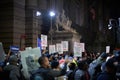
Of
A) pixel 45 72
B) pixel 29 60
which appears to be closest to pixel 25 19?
pixel 29 60

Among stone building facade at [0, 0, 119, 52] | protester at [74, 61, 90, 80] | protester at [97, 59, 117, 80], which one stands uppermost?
stone building facade at [0, 0, 119, 52]

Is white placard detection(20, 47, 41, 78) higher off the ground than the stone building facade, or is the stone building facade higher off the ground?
the stone building facade

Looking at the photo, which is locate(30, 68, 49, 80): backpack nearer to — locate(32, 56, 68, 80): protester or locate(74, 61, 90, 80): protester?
locate(32, 56, 68, 80): protester

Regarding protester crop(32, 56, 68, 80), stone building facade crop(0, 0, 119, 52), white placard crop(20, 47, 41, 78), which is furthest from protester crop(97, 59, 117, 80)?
stone building facade crop(0, 0, 119, 52)

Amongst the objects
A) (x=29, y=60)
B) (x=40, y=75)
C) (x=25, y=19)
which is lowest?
(x=40, y=75)

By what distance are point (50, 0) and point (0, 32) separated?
6161 mm

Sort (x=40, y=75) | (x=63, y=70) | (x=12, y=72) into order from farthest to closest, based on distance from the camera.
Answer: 1. (x=12, y=72)
2. (x=63, y=70)
3. (x=40, y=75)

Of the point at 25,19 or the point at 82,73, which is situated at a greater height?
the point at 25,19

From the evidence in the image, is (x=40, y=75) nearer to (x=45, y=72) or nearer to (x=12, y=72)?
(x=45, y=72)

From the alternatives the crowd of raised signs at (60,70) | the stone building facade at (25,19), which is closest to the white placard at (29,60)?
the crowd of raised signs at (60,70)

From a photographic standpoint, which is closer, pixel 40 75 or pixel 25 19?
pixel 40 75

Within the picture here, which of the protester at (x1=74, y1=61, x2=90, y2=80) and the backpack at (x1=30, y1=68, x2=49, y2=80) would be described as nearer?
the backpack at (x1=30, y1=68, x2=49, y2=80)

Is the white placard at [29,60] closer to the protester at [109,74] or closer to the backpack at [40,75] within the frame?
the backpack at [40,75]

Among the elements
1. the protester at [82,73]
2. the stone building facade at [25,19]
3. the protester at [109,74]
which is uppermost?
the stone building facade at [25,19]
